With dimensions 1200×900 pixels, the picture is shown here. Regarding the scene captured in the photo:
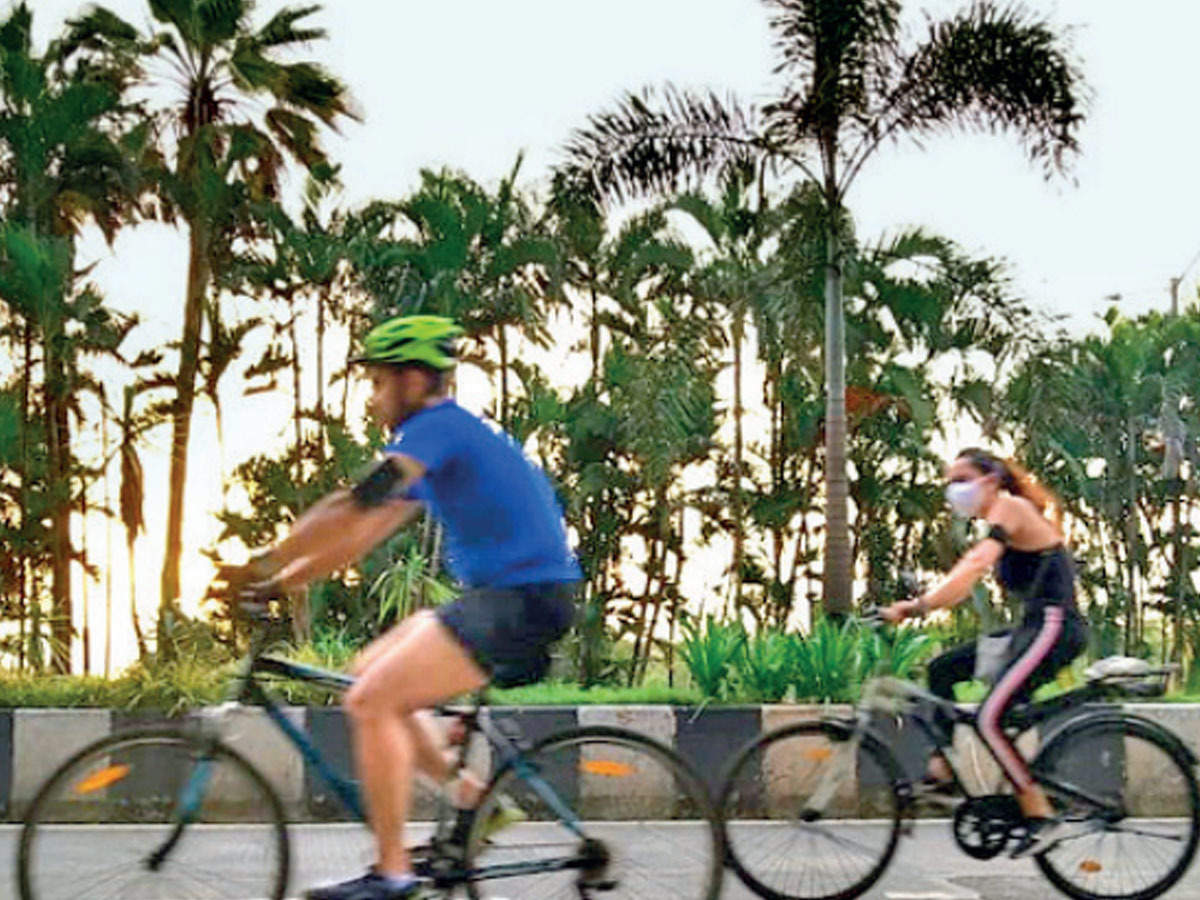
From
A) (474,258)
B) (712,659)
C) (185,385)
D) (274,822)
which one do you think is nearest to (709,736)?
(712,659)

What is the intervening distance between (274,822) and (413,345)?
1.44 m

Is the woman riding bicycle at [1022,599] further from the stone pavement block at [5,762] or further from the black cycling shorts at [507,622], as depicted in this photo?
the stone pavement block at [5,762]

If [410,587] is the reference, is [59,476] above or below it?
above

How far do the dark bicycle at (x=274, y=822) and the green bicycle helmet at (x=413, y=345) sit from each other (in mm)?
839

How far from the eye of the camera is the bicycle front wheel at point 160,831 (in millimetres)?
6195

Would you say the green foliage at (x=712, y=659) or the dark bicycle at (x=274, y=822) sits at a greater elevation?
the green foliage at (x=712, y=659)

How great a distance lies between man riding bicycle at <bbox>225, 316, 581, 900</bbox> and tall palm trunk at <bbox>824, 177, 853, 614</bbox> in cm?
1598

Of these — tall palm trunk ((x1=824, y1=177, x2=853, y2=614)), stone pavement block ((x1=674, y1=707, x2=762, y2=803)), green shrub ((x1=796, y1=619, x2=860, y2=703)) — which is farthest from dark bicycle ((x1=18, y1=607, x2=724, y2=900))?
tall palm trunk ((x1=824, y1=177, x2=853, y2=614))

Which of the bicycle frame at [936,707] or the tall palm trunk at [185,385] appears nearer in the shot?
the bicycle frame at [936,707]

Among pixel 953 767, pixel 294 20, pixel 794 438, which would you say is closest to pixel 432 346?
pixel 953 767

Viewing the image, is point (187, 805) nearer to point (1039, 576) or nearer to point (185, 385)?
point (1039, 576)

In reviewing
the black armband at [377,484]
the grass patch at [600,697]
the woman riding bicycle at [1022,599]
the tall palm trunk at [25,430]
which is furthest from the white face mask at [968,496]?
the tall palm trunk at [25,430]

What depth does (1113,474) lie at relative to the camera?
56.5 meters

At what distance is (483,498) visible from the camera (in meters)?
5.98
